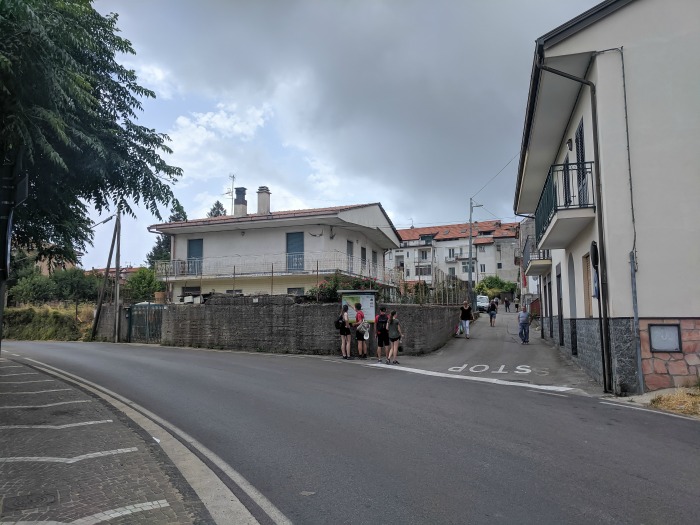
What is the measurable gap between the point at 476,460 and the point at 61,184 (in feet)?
26.6

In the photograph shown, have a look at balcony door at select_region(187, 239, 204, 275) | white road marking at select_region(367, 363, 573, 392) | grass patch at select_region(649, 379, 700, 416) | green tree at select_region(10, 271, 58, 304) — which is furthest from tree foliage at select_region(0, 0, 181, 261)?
green tree at select_region(10, 271, 58, 304)

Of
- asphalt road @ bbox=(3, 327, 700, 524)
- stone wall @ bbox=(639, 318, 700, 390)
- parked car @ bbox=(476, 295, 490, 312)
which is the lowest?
asphalt road @ bbox=(3, 327, 700, 524)

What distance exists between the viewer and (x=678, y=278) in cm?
1004

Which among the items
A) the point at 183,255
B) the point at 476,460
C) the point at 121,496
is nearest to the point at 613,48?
the point at 476,460

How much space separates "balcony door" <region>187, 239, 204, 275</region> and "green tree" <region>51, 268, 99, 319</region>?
22.2 m

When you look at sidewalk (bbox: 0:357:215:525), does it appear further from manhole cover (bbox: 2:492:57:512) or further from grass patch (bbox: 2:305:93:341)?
grass patch (bbox: 2:305:93:341)

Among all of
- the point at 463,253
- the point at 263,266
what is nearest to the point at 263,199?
the point at 263,266

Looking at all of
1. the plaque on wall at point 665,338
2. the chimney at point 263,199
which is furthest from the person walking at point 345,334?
the chimney at point 263,199

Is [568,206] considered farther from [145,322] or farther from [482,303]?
[482,303]

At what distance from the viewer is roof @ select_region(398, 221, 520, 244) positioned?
7988cm

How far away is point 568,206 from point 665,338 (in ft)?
11.3

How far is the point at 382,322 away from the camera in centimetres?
1579

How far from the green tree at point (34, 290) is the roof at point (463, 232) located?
50.0m

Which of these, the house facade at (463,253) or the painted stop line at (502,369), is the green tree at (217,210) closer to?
the house facade at (463,253)
